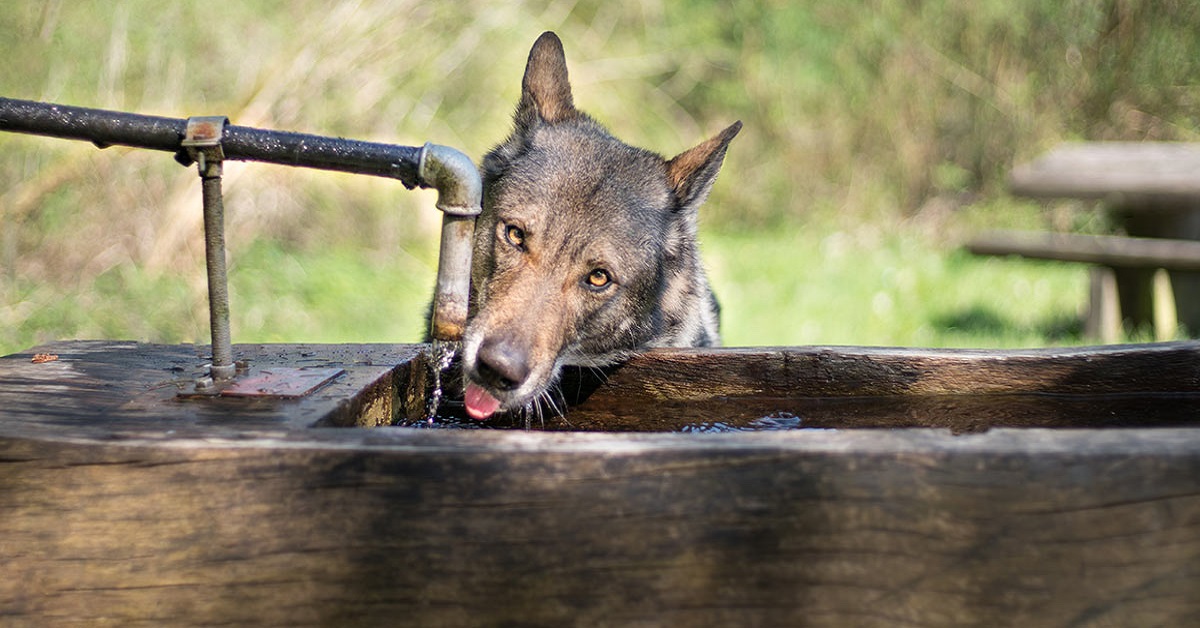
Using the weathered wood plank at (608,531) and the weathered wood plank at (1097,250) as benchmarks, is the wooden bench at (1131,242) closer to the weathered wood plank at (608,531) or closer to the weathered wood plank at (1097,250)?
the weathered wood plank at (1097,250)

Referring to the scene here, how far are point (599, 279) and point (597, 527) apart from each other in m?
1.97

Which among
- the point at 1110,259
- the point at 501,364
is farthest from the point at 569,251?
the point at 1110,259

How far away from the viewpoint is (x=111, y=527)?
5.39 ft

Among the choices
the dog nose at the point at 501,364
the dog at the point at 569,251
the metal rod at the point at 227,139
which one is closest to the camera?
the metal rod at the point at 227,139

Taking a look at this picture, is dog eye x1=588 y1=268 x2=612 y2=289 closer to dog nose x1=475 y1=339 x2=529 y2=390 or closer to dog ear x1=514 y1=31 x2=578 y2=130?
dog nose x1=475 y1=339 x2=529 y2=390

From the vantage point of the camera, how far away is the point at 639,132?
10.4 metres

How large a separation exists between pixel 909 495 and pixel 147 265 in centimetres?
650

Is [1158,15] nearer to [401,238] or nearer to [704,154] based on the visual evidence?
[401,238]

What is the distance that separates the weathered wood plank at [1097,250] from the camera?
22.9 feet

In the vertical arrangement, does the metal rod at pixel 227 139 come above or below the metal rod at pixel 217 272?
above

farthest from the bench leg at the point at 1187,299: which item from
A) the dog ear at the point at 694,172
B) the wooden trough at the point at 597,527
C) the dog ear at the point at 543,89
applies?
the wooden trough at the point at 597,527

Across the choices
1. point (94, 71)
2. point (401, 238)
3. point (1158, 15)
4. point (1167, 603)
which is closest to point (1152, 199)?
point (1158, 15)

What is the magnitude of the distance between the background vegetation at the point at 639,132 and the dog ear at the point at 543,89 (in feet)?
11.0

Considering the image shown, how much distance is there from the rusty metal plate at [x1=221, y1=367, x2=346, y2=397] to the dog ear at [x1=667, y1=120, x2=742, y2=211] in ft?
6.61
